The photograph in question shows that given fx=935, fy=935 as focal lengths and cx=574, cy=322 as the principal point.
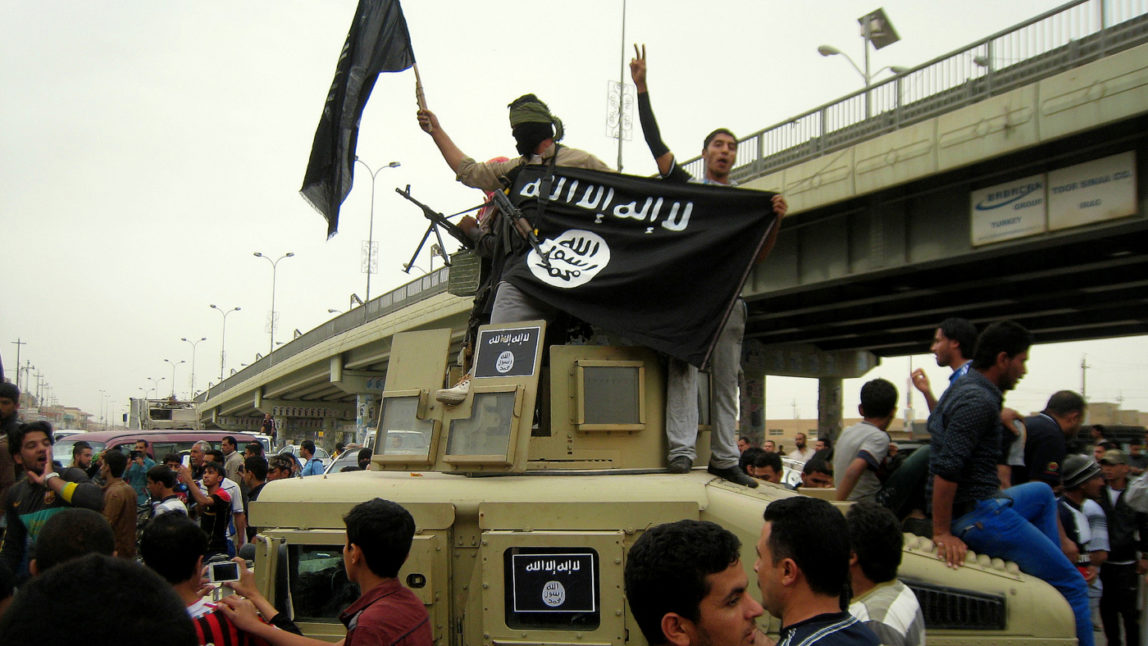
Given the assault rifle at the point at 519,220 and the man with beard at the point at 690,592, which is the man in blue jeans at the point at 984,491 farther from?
the assault rifle at the point at 519,220

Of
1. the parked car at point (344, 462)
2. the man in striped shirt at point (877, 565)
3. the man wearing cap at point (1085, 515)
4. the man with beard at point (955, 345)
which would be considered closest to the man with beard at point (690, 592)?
the man in striped shirt at point (877, 565)

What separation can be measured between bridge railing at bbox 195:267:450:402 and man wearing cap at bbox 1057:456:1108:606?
17.8m

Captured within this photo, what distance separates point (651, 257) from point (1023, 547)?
2360 millimetres

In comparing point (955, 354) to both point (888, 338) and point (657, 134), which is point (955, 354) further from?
point (888, 338)

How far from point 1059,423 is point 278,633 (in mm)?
4977

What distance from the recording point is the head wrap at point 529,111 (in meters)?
5.92

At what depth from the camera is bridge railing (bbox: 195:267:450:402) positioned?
95.1 feet

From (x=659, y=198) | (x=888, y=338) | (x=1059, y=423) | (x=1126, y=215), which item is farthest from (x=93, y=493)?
(x=888, y=338)

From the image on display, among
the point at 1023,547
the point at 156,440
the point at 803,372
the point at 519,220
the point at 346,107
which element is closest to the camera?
the point at 1023,547

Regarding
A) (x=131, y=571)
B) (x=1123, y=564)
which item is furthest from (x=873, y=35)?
(x=131, y=571)

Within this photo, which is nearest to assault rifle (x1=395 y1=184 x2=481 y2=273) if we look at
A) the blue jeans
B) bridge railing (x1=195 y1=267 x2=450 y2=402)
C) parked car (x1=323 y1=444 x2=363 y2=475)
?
the blue jeans

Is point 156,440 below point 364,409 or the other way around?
below

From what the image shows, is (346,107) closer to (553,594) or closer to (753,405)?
(553,594)

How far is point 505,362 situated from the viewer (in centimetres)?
492
